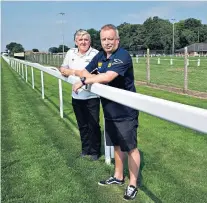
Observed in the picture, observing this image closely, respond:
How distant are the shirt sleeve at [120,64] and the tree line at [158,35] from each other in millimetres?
96374

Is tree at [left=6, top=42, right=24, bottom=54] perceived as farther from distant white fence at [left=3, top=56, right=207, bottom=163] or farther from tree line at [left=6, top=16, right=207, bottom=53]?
distant white fence at [left=3, top=56, right=207, bottom=163]

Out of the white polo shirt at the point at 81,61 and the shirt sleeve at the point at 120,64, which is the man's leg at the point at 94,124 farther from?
the shirt sleeve at the point at 120,64

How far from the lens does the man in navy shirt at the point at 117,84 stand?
3387 millimetres

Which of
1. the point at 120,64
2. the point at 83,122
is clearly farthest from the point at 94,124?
the point at 120,64

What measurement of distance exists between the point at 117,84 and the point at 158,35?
4367 inches

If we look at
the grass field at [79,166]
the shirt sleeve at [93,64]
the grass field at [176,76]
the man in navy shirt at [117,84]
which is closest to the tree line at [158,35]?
the grass field at [176,76]

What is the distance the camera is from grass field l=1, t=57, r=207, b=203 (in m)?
3.84

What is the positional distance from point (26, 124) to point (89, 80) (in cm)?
443

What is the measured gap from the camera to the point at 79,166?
4832mm

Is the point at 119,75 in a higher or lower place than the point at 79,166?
higher

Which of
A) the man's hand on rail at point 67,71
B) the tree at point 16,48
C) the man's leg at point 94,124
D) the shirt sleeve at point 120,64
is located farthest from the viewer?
the tree at point 16,48

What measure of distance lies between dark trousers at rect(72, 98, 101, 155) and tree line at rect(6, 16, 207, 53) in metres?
94.5

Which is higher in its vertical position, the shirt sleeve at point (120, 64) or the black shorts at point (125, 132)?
the shirt sleeve at point (120, 64)

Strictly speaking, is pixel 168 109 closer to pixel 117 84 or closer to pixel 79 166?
pixel 117 84
